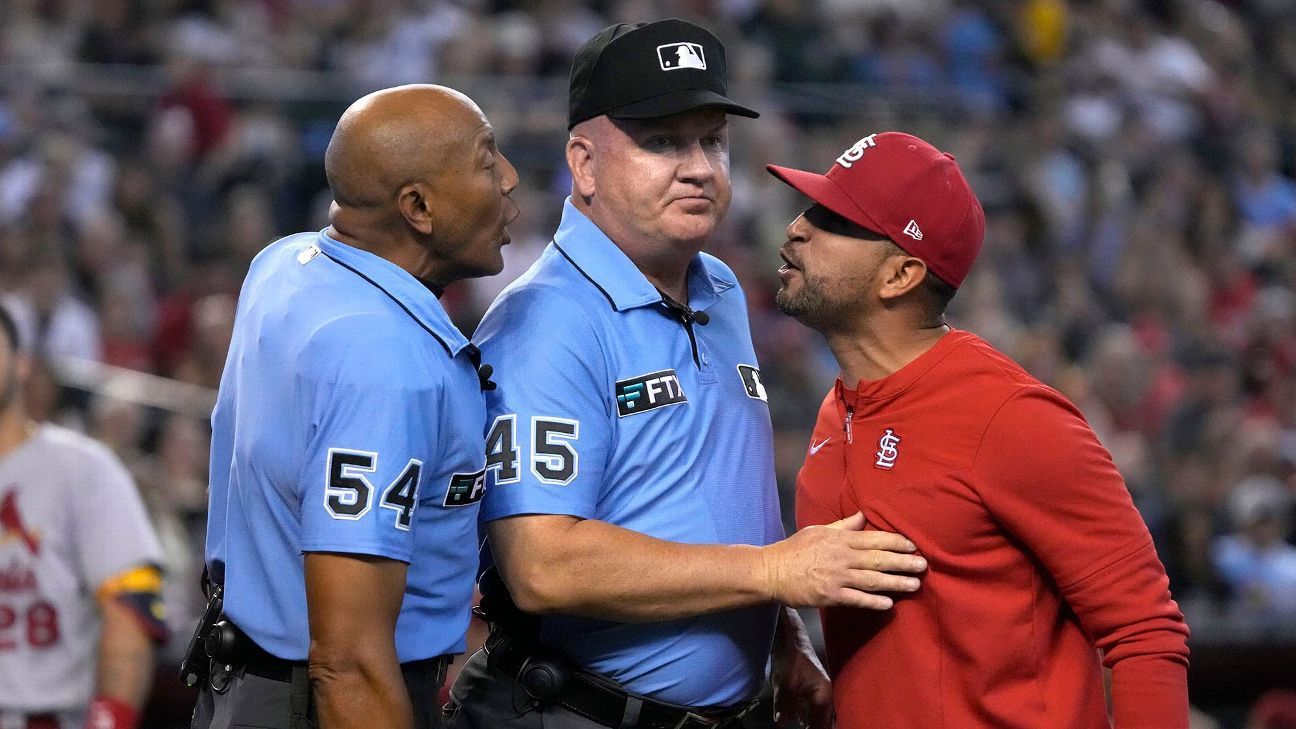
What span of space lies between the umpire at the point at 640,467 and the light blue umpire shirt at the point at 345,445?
19 cm

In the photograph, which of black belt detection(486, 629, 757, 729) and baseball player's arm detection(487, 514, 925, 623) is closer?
baseball player's arm detection(487, 514, 925, 623)

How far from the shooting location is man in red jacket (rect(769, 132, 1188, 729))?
312 cm

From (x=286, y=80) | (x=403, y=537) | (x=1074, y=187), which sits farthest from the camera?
(x=1074, y=187)

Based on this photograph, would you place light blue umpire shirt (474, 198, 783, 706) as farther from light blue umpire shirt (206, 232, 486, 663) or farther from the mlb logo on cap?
the mlb logo on cap

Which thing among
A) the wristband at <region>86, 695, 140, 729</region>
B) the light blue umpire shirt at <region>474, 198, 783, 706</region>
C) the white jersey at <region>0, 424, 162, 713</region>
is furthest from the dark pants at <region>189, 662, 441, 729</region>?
the white jersey at <region>0, 424, 162, 713</region>

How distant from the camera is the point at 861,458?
3404mm

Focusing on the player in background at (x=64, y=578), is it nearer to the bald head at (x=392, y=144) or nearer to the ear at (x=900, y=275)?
the bald head at (x=392, y=144)

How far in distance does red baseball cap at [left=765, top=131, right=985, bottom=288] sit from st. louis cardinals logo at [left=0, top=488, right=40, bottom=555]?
2610mm

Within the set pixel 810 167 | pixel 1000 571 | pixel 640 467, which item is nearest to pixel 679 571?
pixel 640 467

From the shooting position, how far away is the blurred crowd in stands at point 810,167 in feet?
30.8

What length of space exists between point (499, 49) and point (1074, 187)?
5105mm

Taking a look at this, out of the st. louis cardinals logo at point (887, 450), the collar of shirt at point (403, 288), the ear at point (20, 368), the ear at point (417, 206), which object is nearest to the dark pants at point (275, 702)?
the collar of shirt at point (403, 288)

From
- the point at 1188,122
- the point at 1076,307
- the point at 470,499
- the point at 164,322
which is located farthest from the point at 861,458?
the point at 1188,122

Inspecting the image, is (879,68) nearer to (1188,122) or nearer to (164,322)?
(1188,122)
